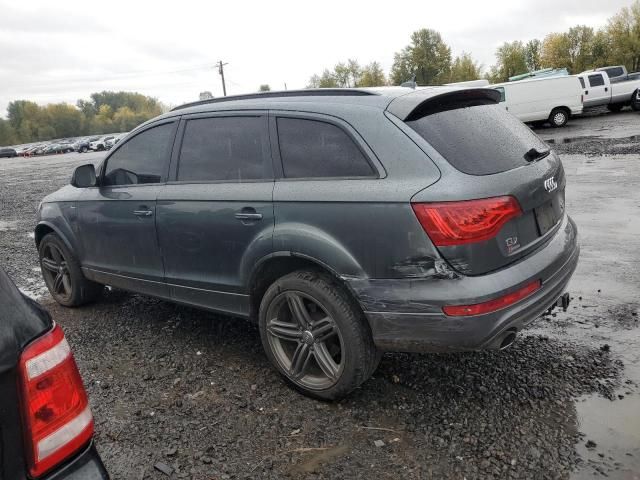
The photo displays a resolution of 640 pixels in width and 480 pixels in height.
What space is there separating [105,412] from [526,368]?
8.81 ft

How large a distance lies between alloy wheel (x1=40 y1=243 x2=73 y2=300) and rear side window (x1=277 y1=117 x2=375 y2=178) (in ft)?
9.59

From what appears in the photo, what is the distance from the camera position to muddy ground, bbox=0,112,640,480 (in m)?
2.66

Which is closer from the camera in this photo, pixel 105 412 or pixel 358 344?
pixel 358 344

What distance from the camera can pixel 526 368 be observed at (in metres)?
3.44

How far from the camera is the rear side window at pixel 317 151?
117 inches

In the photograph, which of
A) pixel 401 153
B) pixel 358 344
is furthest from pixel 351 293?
pixel 401 153

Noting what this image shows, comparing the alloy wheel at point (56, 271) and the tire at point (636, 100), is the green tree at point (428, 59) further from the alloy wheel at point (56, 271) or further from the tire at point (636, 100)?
the alloy wheel at point (56, 271)

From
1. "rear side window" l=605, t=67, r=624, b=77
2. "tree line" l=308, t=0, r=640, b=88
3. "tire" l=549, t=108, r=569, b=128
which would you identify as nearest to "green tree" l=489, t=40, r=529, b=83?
"tree line" l=308, t=0, r=640, b=88

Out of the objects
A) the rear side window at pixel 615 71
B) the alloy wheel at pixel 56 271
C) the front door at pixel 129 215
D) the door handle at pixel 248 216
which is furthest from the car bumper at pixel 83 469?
the rear side window at pixel 615 71

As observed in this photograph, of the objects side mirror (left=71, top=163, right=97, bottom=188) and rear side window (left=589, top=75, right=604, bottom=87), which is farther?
rear side window (left=589, top=75, right=604, bottom=87)

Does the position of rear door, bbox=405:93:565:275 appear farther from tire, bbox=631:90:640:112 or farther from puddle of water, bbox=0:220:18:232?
tire, bbox=631:90:640:112

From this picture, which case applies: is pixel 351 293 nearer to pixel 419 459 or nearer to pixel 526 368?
pixel 419 459

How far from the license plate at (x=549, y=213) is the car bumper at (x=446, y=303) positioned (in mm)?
176

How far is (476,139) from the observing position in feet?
9.76
